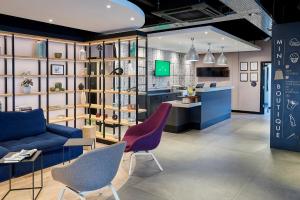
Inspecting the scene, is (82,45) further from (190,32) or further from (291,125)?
(291,125)

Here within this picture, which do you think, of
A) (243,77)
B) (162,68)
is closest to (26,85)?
(162,68)

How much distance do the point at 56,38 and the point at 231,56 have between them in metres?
8.53

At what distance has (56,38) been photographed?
5.46 m

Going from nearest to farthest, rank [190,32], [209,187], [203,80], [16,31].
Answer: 1. [209,187]
2. [16,31]
3. [190,32]
4. [203,80]

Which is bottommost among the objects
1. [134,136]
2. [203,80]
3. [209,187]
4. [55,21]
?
[209,187]

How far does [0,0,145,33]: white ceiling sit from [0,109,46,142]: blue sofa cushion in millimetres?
1752

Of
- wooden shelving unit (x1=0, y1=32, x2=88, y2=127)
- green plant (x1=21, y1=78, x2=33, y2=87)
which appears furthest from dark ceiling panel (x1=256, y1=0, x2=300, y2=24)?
green plant (x1=21, y1=78, x2=33, y2=87)

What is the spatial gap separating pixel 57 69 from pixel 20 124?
5.61 ft

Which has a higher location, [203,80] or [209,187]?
[203,80]

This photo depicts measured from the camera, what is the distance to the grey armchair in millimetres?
2510

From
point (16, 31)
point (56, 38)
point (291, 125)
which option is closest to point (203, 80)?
point (291, 125)

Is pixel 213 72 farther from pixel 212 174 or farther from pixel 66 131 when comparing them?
pixel 66 131

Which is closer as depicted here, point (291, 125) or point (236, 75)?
point (291, 125)

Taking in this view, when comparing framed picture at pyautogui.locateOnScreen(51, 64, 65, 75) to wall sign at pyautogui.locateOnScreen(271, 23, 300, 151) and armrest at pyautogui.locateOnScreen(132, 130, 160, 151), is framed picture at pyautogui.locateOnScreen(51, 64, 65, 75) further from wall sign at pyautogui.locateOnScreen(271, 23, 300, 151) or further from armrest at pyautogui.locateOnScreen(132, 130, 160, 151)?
wall sign at pyautogui.locateOnScreen(271, 23, 300, 151)
